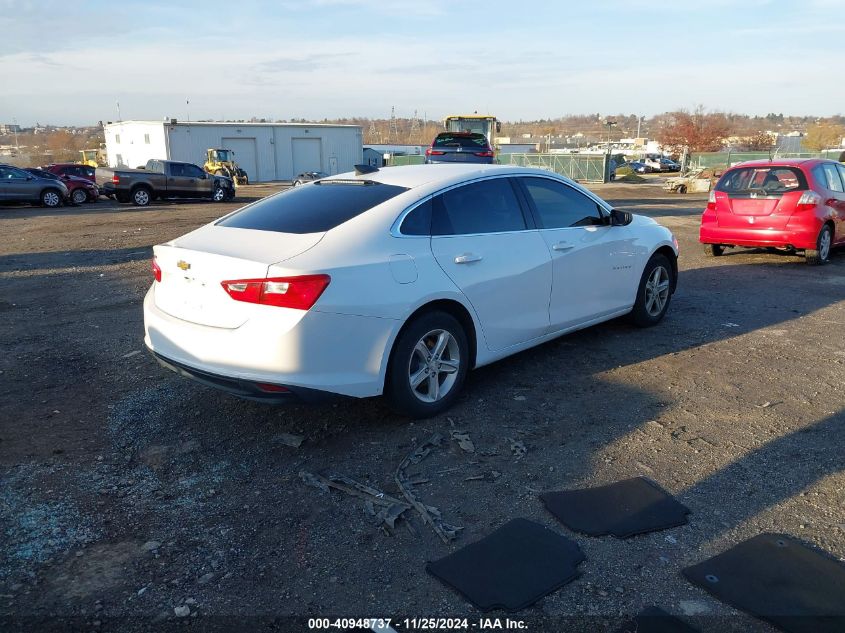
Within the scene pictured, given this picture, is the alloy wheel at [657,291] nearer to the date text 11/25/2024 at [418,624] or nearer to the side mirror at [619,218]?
the side mirror at [619,218]

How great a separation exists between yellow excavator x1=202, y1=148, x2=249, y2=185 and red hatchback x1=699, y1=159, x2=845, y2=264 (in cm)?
3284

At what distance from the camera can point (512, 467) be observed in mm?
4062

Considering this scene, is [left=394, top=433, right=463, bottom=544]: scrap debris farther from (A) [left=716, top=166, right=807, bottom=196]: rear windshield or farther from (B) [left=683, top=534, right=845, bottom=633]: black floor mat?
(A) [left=716, top=166, right=807, bottom=196]: rear windshield

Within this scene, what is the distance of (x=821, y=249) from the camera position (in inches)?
414

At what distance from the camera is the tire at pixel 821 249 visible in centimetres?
1040

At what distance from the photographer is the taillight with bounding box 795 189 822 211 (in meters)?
10.1

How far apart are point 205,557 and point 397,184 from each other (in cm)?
285

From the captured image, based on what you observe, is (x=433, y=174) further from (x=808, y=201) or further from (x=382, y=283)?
(x=808, y=201)

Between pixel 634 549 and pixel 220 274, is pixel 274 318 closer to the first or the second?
pixel 220 274

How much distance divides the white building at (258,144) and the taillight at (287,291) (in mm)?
48015

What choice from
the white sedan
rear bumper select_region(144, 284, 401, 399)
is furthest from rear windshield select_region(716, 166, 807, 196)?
rear bumper select_region(144, 284, 401, 399)

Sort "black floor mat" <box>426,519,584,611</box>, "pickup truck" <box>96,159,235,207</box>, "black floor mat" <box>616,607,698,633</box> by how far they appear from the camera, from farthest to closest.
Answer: "pickup truck" <box>96,159,235,207</box>, "black floor mat" <box>426,519,584,611</box>, "black floor mat" <box>616,607,698,633</box>

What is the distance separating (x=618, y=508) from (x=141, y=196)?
2487 cm

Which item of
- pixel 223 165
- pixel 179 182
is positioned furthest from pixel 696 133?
pixel 179 182
